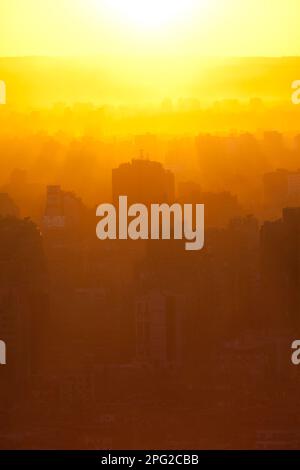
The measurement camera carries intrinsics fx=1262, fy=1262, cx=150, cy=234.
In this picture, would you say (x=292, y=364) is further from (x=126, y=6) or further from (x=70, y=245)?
(x=126, y=6)

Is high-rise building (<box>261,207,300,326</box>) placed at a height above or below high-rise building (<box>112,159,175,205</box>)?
below

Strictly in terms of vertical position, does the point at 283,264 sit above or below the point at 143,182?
below

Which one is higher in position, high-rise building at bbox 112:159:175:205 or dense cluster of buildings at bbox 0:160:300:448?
high-rise building at bbox 112:159:175:205

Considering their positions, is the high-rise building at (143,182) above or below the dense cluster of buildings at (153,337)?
above

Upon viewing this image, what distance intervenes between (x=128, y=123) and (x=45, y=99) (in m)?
0.31

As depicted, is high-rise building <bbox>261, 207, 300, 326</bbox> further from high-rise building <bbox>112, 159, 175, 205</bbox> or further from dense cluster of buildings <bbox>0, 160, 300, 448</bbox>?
high-rise building <bbox>112, 159, 175, 205</bbox>

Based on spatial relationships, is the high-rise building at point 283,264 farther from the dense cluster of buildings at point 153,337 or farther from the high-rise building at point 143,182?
the high-rise building at point 143,182

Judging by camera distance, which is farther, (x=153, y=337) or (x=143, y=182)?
(x=153, y=337)

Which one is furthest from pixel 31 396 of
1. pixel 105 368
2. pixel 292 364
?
pixel 292 364

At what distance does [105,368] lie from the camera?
4.59 m

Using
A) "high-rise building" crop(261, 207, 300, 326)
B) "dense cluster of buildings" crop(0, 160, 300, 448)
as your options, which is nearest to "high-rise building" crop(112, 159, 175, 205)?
"dense cluster of buildings" crop(0, 160, 300, 448)

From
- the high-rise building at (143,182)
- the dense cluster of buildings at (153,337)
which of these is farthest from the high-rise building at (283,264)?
the high-rise building at (143,182)

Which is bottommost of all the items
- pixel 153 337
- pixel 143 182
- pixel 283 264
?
pixel 153 337

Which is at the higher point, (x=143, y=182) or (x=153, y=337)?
(x=143, y=182)
